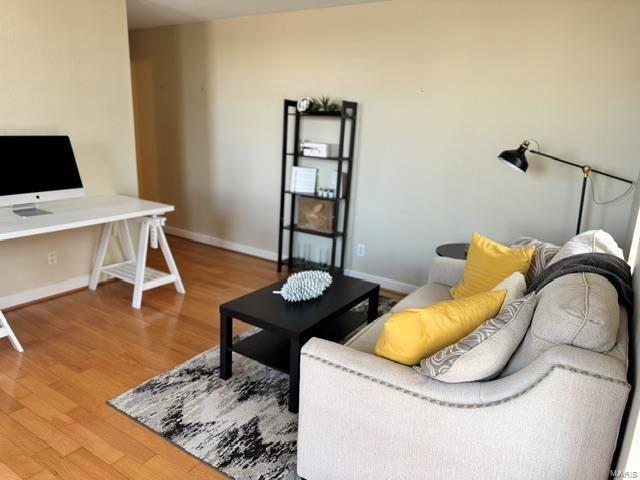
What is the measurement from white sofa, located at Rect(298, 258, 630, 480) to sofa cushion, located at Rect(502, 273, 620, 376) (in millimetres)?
42

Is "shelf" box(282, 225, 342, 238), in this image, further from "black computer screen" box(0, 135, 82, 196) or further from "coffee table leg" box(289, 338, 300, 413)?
"coffee table leg" box(289, 338, 300, 413)

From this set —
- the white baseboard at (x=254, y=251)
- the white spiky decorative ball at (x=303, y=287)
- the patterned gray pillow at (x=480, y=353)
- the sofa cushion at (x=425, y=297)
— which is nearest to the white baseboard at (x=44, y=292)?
the white baseboard at (x=254, y=251)

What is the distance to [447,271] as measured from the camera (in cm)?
278

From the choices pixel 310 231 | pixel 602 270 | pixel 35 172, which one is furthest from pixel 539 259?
pixel 35 172

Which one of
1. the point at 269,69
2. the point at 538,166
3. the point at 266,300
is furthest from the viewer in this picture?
the point at 269,69

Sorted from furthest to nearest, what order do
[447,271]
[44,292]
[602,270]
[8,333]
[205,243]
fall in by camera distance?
[205,243], [44,292], [447,271], [8,333], [602,270]

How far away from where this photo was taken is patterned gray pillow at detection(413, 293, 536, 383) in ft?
4.54

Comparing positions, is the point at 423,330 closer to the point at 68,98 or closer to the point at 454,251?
the point at 454,251

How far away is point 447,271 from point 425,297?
35 centimetres

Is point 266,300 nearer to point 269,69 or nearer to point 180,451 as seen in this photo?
point 180,451

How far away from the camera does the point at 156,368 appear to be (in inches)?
101

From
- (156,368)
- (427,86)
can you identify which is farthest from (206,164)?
(156,368)

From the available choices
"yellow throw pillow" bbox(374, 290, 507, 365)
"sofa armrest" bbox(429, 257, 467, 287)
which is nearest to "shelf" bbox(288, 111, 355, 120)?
"sofa armrest" bbox(429, 257, 467, 287)

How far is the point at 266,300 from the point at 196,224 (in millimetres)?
3021
